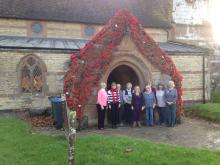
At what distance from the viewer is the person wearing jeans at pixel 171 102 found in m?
10.2

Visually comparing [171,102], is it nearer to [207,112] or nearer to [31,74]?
[207,112]

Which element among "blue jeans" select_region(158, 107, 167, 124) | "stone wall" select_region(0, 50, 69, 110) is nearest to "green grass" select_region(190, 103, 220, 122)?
"blue jeans" select_region(158, 107, 167, 124)

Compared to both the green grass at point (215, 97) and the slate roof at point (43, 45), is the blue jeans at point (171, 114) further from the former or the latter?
the green grass at point (215, 97)

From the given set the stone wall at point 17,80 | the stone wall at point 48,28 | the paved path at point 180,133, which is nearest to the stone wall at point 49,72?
the stone wall at point 17,80

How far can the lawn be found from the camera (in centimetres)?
604

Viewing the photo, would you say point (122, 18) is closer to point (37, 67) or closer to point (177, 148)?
point (37, 67)

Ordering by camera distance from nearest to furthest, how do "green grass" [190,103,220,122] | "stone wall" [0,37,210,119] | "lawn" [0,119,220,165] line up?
"lawn" [0,119,220,165]
"stone wall" [0,37,210,119]
"green grass" [190,103,220,122]

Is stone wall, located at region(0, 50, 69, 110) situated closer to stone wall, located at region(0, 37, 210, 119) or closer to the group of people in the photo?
stone wall, located at region(0, 37, 210, 119)

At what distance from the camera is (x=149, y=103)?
1035 cm

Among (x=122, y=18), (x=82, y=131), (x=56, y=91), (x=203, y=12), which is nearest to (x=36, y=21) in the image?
(x=56, y=91)

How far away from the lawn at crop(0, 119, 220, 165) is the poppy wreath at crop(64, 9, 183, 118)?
2350 mm

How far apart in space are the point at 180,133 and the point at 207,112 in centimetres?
407

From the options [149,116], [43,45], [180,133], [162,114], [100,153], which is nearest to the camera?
[100,153]

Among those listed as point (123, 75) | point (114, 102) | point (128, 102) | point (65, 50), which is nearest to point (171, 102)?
point (128, 102)
